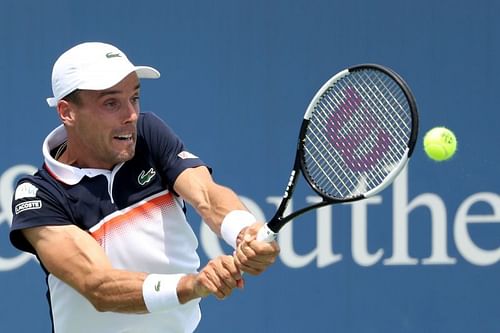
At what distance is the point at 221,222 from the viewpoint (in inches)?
165

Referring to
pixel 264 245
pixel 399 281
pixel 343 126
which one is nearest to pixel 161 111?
pixel 399 281

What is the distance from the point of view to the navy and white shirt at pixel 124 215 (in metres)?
4.32

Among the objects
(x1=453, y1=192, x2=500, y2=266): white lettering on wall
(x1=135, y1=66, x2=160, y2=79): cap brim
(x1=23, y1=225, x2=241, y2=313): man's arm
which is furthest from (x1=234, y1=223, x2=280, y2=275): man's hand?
(x1=453, y1=192, x2=500, y2=266): white lettering on wall

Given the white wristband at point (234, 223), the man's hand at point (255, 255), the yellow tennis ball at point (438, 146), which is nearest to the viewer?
the man's hand at point (255, 255)

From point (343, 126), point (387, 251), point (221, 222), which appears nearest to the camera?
point (221, 222)

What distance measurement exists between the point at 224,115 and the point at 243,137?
0.46 feet


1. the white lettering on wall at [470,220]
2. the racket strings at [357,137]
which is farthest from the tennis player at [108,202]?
the white lettering on wall at [470,220]

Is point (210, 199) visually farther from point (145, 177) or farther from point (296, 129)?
point (296, 129)

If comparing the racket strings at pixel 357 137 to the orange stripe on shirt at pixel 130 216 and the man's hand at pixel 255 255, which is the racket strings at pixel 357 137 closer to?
the orange stripe on shirt at pixel 130 216

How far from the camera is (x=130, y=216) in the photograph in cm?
435

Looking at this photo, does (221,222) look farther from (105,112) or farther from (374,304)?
(374,304)

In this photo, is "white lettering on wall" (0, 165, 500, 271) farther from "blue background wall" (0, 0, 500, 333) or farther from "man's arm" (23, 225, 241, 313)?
"man's arm" (23, 225, 241, 313)

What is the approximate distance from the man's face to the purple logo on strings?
29.0 inches

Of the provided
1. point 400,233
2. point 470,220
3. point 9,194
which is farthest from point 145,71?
point 470,220
